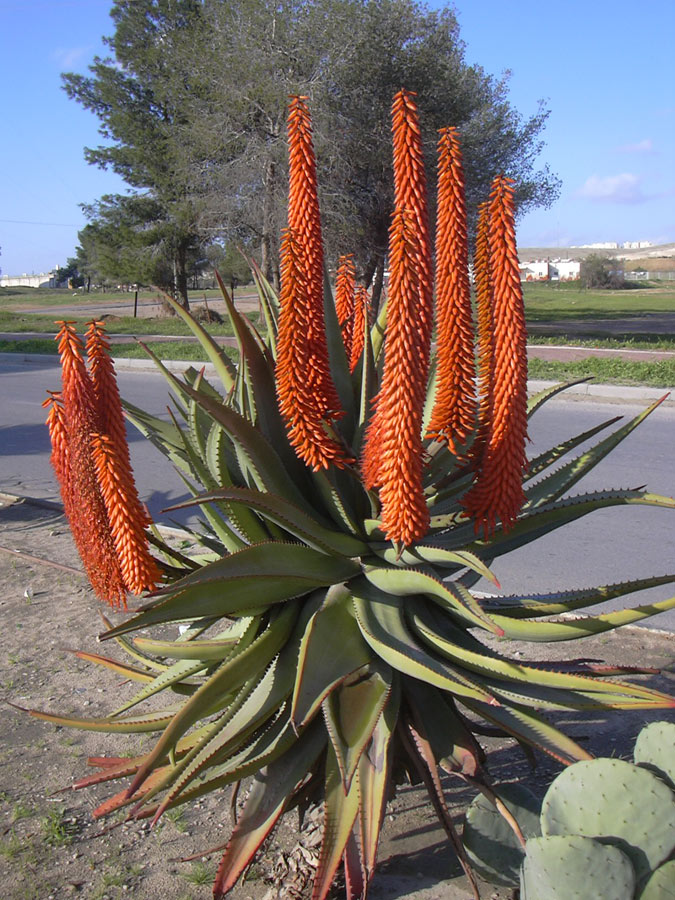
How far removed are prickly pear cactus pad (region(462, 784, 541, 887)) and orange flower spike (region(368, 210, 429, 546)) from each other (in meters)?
1.09

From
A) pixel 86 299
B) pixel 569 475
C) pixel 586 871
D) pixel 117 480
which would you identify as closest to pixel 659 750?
pixel 586 871

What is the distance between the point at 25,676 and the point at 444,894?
8.04ft

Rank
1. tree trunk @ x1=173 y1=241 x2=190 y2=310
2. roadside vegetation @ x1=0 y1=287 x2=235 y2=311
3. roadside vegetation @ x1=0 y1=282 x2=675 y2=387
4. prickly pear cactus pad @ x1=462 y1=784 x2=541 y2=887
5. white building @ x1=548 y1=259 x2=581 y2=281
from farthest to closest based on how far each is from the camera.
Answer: white building @ x1=548 y1=259 x2=581 y2=281, roadside vegetation @ x1=0 y1=287 x2=235 y2=311, tree trunk @ x1=173 y1=241 x2=190 y2=310, roadside vegetation @ x1=0 y1=282 x2=675 y2=387, prickly pear cactus pad @ x1=462 y1=784 x2=541 y2=887

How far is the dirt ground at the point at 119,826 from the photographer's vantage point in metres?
2.88

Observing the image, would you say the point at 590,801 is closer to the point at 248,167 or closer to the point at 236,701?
the point at 236,701

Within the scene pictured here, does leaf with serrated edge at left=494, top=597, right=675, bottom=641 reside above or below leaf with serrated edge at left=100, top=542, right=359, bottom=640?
below

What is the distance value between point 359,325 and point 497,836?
1700 millimetres

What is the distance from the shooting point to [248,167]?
22391mm

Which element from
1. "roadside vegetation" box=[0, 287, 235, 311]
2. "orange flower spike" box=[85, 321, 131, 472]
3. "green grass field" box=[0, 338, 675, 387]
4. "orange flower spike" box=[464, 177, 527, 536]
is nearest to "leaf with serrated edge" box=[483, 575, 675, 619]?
"orange flower spike" box=[464, 177, 527, 536]

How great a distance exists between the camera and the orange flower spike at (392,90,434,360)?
204 cm

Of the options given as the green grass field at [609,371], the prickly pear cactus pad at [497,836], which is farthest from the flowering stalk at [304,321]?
the green grass field at [609,371]

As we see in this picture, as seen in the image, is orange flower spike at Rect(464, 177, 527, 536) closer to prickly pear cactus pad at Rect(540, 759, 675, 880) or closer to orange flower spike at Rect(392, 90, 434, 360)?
orange flower spike at Rect(392, 90, 434, 360)

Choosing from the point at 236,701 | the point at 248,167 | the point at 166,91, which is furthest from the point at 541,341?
the point at 236,701

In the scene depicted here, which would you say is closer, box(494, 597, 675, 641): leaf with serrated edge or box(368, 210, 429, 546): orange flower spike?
box(368, 210, 429, 546): orange flower spike
